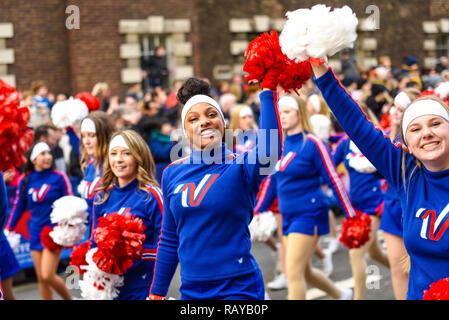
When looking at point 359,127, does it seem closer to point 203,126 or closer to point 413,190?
point 413,190

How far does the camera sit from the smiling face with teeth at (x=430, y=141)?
2822 mm

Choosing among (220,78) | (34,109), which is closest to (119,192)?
(34,109)

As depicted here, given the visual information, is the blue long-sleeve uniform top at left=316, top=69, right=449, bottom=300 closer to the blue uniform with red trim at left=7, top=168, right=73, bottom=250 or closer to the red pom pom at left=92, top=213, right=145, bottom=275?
the red pom pom at left=92, top=213, right=145, bottom=275

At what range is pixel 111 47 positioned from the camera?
14.0 metres

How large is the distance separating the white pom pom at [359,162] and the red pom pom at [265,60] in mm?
3560

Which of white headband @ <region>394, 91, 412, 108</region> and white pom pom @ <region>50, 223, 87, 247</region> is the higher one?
white headband @ <region>394, 91, 412, 108</region>

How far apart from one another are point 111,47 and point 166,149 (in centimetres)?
624

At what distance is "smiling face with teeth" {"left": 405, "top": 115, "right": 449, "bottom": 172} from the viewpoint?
2.82 m

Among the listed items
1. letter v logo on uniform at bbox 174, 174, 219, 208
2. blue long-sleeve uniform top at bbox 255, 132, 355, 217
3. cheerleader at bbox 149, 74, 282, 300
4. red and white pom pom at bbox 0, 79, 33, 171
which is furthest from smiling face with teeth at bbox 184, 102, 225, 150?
blue long-sleeve uniform top at bbox 255, 132, 355, 217

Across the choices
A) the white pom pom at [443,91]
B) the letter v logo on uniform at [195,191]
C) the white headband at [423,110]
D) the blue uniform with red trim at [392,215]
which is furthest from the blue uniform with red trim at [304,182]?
the white headband at [423,110]

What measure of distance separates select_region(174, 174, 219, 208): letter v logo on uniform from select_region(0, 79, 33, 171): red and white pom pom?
2.90 ft
